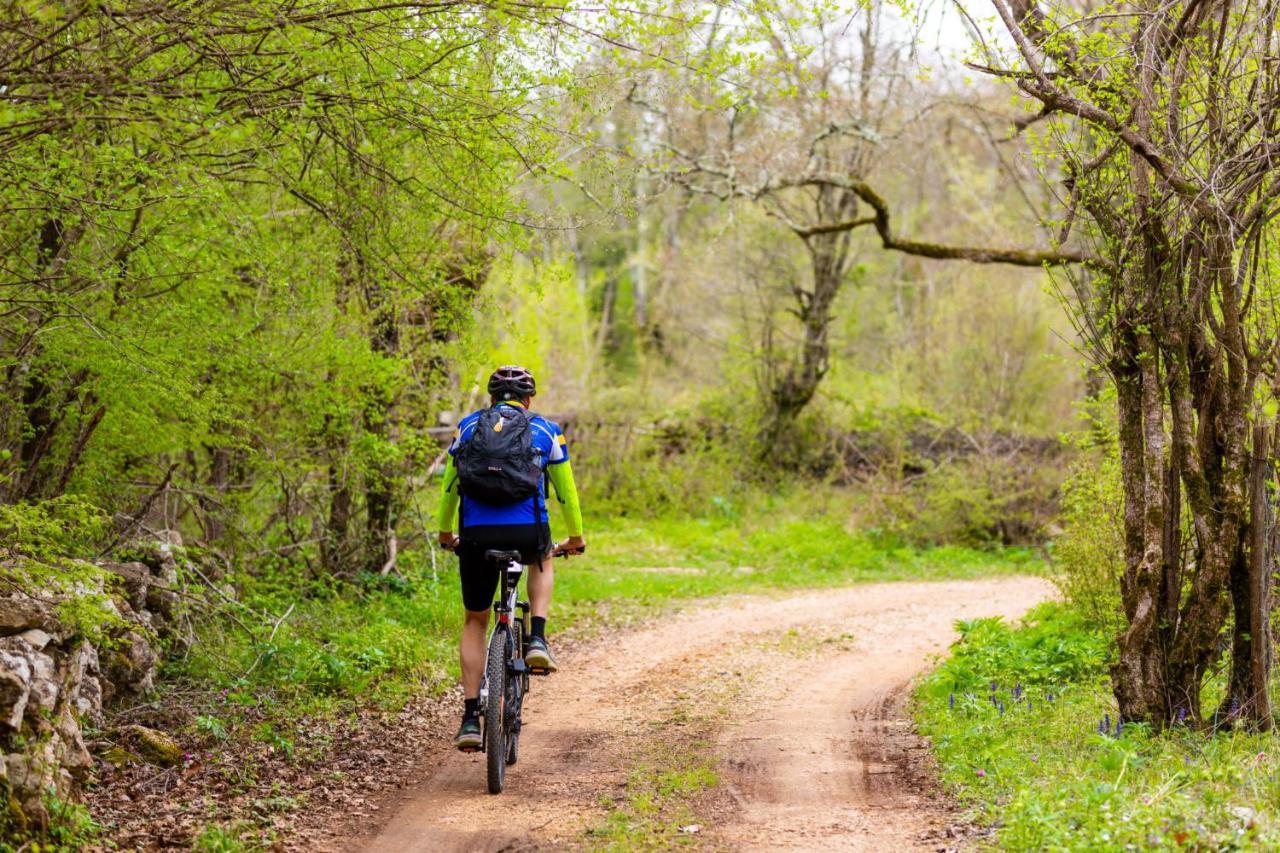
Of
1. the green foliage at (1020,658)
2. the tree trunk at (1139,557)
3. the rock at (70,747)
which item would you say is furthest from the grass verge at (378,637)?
the green foliage at (1020,658)

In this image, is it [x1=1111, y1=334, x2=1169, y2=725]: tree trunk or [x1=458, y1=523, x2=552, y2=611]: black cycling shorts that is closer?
[x1=458, y1=523, x2=552, y2=611]: black cycling shorts

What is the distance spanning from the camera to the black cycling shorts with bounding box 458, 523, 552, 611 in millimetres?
6098

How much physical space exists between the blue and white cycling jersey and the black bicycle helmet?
8 cm

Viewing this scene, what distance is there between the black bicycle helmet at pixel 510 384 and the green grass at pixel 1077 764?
10.1ft

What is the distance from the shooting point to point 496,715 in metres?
5.85

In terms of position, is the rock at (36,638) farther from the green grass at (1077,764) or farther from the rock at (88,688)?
the green grass at (1077,764)

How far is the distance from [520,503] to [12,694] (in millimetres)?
2480

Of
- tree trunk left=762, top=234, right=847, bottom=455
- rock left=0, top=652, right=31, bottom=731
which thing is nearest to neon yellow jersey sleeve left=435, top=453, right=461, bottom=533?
rock left=0, top=652, right=31, bottom=731

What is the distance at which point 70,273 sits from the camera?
6.86 meters

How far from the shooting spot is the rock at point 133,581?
7543mm

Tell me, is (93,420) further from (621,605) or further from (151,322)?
(621,605)

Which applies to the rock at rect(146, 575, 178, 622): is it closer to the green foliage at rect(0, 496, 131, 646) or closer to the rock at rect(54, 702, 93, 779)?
the green foliage at rect(0, 496, 131, 646)

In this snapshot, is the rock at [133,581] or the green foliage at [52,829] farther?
the rock at [133,581]

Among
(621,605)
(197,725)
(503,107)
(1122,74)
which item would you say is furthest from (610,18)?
(621,605)
